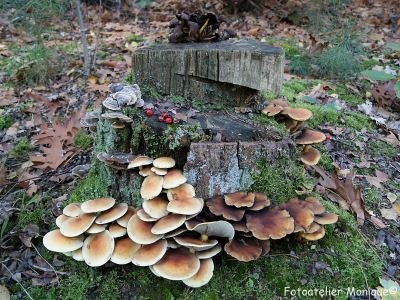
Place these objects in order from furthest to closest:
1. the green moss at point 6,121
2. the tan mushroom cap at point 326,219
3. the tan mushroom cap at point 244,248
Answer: the green moss at point 6,121 < the tan mushroom cap at point 326,219 < the tan mushroom cap at point 244,248

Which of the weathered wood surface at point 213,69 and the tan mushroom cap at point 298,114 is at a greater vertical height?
the weathered wood surface at point 213,69

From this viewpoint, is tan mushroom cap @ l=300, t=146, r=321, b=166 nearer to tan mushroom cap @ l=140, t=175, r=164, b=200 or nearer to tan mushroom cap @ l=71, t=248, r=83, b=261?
tan mushroom cap @ l=140, t=175, r=164, b=200

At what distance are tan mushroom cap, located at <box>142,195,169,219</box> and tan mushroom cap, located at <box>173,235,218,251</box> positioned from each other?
0.67ft

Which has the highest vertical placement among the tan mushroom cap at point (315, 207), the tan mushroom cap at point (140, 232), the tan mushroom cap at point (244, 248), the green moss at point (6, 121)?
the tan mushroom cap at point (315, 207)

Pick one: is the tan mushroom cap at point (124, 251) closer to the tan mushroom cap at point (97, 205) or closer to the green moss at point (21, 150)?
the tan mushroom cap at point (97, 205)

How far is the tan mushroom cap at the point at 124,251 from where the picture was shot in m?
2.81

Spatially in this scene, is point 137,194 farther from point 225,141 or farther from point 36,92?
point 36,92

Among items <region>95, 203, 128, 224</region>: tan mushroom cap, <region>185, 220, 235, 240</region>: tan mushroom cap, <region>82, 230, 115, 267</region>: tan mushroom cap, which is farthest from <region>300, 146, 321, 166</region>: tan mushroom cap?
<region>82, 230, 115, 267</region>: tan mushroom cap

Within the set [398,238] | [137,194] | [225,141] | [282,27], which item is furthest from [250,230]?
[282,27]

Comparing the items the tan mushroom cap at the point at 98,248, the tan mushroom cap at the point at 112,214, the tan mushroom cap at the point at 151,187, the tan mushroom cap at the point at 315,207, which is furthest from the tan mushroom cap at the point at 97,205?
the tan mushroom cap at the point at 315,207

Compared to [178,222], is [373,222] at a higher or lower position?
lower

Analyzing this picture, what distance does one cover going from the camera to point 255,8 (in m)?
11.3

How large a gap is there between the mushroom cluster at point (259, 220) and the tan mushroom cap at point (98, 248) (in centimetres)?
80

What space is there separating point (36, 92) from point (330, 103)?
4.97 meters
